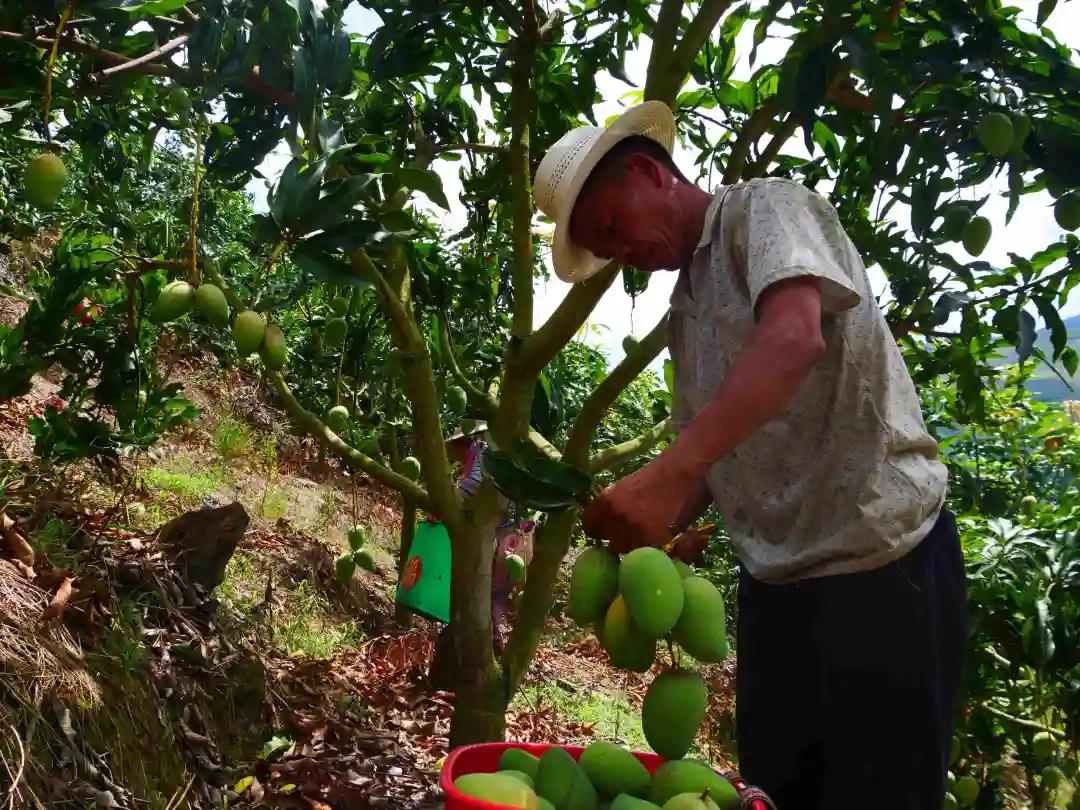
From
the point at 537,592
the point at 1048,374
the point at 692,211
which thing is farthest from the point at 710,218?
the point at 1048,374

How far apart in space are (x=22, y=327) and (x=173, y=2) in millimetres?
1155

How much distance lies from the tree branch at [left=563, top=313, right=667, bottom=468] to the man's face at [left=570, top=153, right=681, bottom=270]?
75cm

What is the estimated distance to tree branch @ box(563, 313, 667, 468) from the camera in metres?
2.23

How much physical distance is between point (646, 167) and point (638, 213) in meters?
0.08

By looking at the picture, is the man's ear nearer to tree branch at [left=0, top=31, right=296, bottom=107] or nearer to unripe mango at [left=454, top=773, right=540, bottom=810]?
tree branch at [left=0, top=31, right=296, bottom=107]

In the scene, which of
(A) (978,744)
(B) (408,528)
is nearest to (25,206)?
(B) (408,528)

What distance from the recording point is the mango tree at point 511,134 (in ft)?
5.65

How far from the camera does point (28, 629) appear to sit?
6.21 ft

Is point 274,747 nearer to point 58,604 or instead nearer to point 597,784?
point 58,604

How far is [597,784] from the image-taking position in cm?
109

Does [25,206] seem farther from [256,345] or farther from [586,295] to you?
[586,295]

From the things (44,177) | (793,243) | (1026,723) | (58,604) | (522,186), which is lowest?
(58,604)

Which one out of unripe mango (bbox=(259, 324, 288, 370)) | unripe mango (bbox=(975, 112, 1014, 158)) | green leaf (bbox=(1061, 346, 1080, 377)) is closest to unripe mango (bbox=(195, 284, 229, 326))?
unripe mango (bbox=(259, 324, 288, 370))

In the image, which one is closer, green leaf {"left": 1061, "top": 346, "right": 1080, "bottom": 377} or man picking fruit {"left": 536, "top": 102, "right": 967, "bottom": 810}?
man picking fruit {"left": 536, "top": 102, "right": 967, "bottom": 810}
